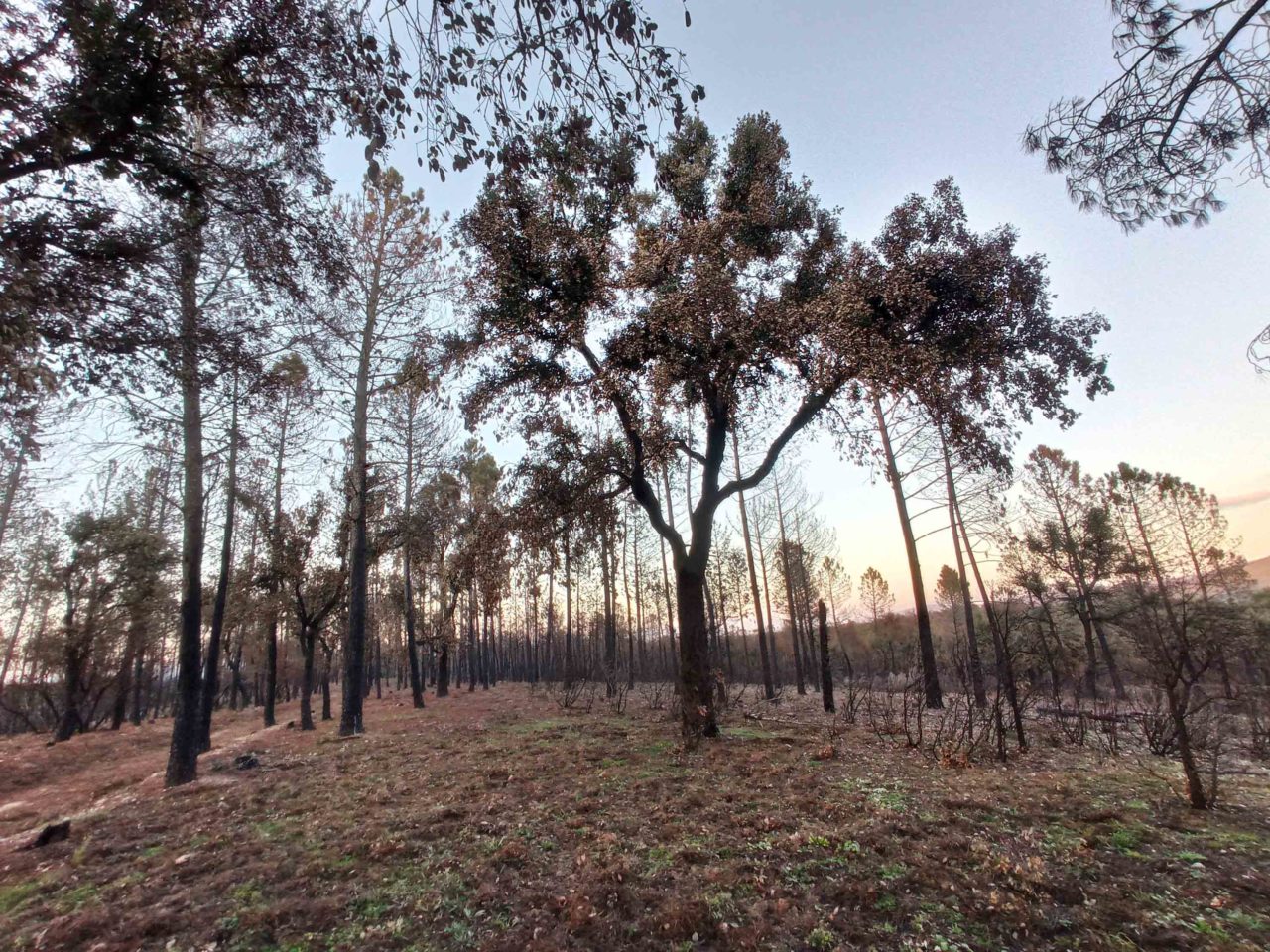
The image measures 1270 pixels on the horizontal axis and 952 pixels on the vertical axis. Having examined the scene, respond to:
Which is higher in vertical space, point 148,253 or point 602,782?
point 148,253

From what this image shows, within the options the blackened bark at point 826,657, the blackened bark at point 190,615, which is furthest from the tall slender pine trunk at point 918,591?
the blackened bark at point 190,615

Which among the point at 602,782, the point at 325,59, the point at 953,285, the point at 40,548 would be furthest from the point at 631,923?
the point at 40,548

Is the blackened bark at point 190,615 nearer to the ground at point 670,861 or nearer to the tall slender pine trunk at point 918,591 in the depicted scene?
the ground at point 670,861

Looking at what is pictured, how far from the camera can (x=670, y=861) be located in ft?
15.1

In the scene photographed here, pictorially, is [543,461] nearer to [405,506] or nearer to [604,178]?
[604,178]

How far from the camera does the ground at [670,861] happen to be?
11.8ft

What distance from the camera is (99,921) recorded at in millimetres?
4012

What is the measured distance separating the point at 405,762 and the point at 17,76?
377 inches

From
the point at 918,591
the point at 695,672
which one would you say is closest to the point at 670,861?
the point at 695,672

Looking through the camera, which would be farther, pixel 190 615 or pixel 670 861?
pixel 190 615

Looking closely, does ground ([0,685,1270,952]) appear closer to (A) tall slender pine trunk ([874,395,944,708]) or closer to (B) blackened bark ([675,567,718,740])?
(B) blackened bark ([675,567,718,740])

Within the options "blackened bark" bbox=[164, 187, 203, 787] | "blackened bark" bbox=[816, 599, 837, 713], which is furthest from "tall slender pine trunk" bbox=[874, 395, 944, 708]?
"blackened bark" bbox=[164, 187, 203, 787]

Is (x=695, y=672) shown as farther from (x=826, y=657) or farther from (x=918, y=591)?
(x=918, y=591)

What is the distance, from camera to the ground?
3.59m
